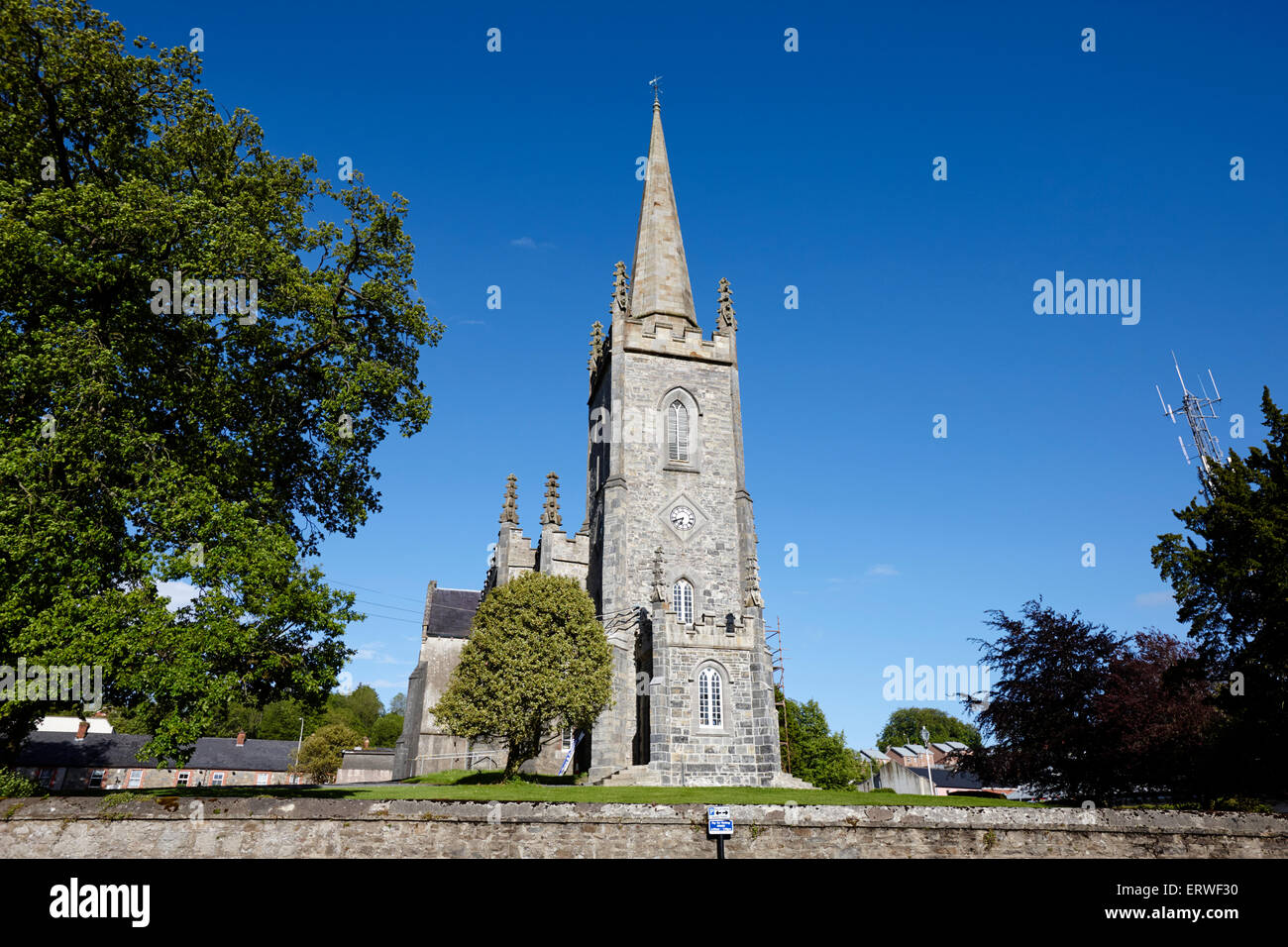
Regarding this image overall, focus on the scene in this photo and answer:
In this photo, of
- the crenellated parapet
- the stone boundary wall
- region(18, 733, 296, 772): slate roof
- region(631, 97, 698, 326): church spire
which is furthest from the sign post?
region(18, 733, 296, 772): slate roof

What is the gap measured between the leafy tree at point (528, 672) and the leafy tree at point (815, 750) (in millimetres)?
30772

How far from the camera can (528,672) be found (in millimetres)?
25500

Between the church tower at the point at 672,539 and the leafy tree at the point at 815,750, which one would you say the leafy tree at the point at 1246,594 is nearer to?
the church tower at the point at 672,539

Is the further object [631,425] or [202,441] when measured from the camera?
[631,425]

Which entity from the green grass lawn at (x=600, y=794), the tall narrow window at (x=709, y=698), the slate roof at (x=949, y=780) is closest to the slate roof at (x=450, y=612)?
the tall narrow window at (x=709, y=698)

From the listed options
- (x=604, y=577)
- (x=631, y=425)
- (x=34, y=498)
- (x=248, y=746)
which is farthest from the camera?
(x=248, y=746)

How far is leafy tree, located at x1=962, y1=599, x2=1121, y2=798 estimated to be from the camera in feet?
79.2

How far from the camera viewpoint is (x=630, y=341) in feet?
121

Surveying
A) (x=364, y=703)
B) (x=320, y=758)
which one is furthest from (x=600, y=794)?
(x=364, y=703)

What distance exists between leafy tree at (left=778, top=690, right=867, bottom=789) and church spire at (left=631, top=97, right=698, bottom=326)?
31.2 metres
